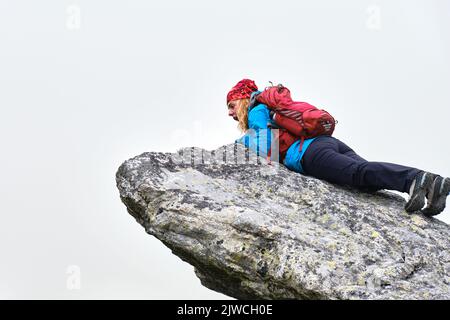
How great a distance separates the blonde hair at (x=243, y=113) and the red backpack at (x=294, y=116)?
1.61ft

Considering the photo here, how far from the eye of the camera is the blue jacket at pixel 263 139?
41.0ft

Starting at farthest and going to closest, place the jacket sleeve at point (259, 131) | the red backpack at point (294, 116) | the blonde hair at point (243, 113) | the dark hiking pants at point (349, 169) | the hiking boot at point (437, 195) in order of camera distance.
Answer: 1. the blonde hair at point (243, 113)
2. the jacket sleeve at point (259, 131)
3. the red backpack at point (294, 116)
4. the dark hiking pants at point (349, 169)
5. the hiking boot at point (437, 195)

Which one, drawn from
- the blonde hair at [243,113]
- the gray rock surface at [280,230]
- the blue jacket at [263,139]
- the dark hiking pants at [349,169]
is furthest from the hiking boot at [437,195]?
the blonde hair at [243,113]

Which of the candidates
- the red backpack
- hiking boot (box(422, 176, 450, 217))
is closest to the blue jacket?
the red backpack

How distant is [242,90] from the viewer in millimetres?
13531

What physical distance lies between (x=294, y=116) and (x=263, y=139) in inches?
32.0

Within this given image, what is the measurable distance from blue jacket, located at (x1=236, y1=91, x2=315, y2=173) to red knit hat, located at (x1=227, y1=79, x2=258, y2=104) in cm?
60

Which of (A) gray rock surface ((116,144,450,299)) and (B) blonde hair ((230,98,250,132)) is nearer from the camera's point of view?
(A) gray rock surface ((116,144,450,299))

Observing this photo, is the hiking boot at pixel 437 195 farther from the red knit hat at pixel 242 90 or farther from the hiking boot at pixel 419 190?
the red knit hat at pixel 242 90

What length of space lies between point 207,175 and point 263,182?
1018 mm

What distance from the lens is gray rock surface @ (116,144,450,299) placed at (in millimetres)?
9578

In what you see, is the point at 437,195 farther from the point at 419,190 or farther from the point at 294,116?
the point at 294,116

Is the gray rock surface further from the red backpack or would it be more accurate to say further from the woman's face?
the woman's face
